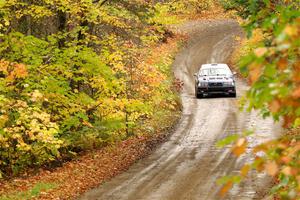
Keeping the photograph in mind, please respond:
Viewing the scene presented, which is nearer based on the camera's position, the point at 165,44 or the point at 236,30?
the point at 165,44

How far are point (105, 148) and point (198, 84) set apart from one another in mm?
10683

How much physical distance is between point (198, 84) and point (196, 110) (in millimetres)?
3145

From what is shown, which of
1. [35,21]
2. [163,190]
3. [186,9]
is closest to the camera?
[163,190]

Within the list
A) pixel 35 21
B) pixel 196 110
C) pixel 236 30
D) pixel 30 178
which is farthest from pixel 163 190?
pixel 236 30

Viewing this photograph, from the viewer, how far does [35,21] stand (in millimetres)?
17984

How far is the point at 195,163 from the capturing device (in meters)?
15.8

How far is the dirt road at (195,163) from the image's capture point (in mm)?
12680

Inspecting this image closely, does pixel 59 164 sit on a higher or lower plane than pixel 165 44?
lower

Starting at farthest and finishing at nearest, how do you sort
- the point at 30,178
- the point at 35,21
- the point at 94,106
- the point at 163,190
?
1. the point at 35,21
2. the point at 94,106
3. the point at 30,178
4. the point at 163,190

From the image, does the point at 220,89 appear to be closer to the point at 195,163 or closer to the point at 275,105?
the point at 195,163

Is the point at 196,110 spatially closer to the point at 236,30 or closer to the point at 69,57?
the point at 69,57

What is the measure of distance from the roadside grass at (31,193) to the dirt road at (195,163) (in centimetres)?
123

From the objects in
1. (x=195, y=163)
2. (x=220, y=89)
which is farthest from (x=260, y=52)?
(x=220, y=89)

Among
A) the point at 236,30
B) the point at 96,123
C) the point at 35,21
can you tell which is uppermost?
the point at 236,30
